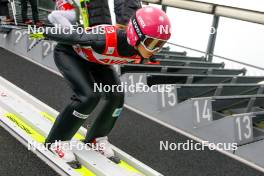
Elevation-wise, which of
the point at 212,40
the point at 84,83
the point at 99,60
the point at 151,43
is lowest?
the point at 212,40

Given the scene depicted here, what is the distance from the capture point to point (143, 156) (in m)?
3.45

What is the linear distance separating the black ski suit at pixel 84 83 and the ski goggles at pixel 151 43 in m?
0.20

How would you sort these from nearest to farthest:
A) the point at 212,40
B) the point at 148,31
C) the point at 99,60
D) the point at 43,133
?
the point at 148,31, the point at 99,60, the point at 43,133, the point at 212,40

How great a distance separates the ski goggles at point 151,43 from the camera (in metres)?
2.32

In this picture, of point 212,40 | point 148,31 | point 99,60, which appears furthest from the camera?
point 212,40

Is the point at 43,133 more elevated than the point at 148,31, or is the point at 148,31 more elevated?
the point at 148,31

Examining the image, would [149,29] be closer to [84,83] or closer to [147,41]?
[147,41]

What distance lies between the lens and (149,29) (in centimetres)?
230

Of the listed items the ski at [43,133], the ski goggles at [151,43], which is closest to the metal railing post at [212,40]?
the ski at [43,133]

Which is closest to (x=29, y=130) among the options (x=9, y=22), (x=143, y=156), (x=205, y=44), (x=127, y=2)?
(x=143, y=156)

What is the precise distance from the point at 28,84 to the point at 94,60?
2698mm

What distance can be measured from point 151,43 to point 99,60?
0.49 meters

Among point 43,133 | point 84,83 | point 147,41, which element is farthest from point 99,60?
point 43,133

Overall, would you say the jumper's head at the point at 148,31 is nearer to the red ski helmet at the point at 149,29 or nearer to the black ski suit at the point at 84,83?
the red ski helmet at the point at 149,29
